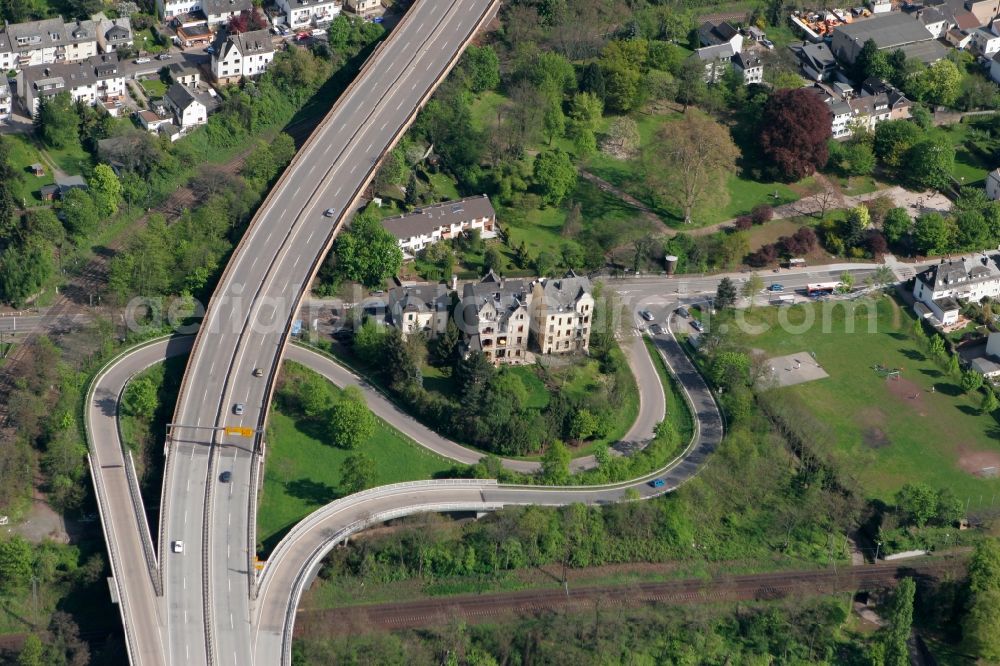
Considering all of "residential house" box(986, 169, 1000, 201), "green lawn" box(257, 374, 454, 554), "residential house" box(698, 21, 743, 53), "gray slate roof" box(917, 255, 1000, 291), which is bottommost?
"green lawn" box(257, 374, 454, 554)

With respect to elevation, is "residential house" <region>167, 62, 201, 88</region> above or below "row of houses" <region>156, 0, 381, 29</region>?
below

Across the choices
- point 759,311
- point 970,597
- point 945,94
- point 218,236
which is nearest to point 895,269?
point 759,311

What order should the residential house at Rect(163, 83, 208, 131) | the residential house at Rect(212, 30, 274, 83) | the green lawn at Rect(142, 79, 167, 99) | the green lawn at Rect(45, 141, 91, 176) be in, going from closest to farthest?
the green lawn at Rect(45, 141, 91, 176) < the residential house at Rect(163, 83, 208, 131) < the green lawn at Rect(142, 79, 167, 99) < the residential house at Rect(212, 30, 274, 83)

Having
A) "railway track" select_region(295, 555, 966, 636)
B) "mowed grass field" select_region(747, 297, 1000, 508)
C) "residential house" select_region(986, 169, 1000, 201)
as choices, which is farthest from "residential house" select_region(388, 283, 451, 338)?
"residential house" select_region(986, 169, 1000, 201)

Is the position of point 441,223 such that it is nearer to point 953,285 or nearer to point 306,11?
point 306,11

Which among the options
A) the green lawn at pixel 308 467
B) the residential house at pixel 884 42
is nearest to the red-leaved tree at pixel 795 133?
the residential house at pixel 884 42

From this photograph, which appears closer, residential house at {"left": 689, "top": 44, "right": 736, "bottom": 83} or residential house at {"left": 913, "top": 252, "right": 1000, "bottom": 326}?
residential house at {"left": 913, "top": 252, "right": 1000, "bottom": 326}

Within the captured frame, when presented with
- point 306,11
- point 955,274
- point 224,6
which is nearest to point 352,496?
point 955,274

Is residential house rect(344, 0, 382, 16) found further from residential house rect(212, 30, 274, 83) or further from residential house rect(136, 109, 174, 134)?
residential house rect(136, 109, 174, 134)
